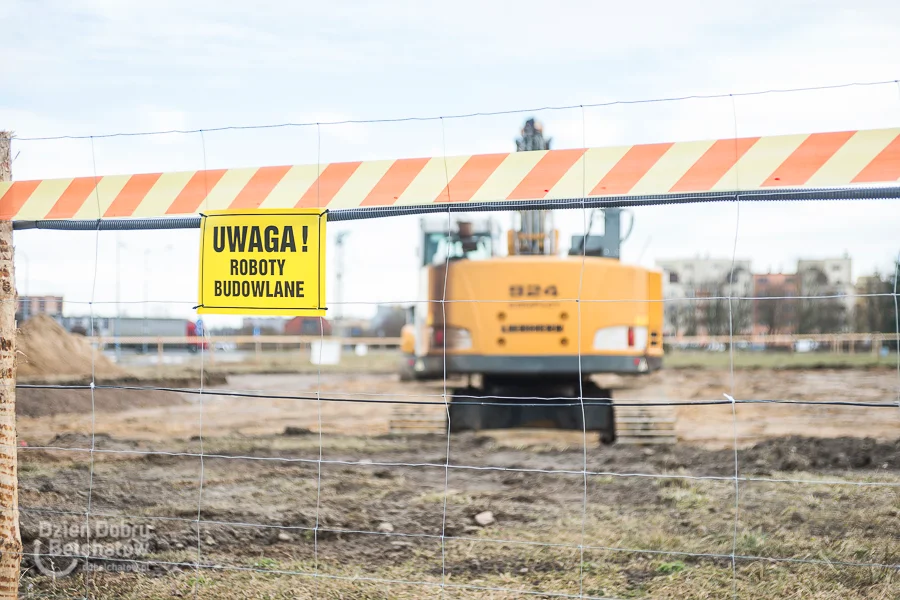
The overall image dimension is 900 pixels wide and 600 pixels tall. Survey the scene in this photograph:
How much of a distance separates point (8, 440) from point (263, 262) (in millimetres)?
1554

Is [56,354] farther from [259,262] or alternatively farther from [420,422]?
[259,262]

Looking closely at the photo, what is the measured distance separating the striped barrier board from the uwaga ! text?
0.14 metres

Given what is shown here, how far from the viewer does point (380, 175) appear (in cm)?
382

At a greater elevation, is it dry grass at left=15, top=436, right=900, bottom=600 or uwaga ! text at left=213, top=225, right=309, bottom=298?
uwaga ! text at left=213, top=225, right=309, bottom=298

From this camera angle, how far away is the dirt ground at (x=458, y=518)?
4.43 meters

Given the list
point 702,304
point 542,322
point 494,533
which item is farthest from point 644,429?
point 702,304

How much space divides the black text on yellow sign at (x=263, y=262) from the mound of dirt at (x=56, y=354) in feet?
52.7

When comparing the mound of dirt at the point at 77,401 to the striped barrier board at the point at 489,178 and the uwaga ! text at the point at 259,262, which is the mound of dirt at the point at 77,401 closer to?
the striped barrier board at the point at 489,178

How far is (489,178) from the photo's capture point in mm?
3729

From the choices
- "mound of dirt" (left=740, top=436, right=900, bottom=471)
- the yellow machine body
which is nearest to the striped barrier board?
the yellow machine body

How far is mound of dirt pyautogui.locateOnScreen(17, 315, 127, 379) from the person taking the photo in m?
18.6

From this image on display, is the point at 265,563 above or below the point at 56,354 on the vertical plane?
below

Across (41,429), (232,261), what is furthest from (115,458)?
(232,261)

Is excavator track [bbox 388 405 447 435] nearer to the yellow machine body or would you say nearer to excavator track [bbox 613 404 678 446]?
the yellow machine body
